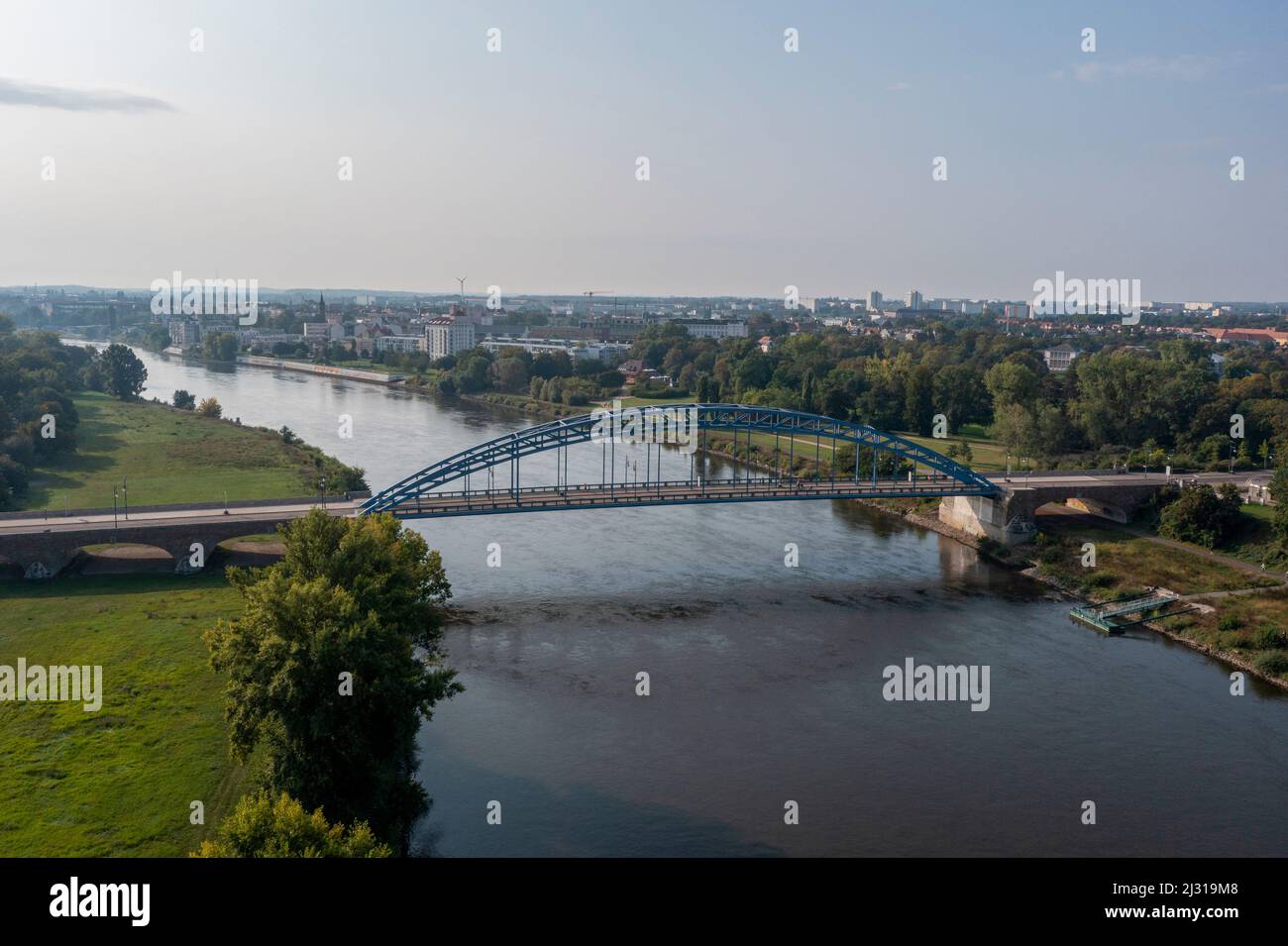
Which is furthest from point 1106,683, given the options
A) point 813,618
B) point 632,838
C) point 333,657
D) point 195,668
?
point 195,668

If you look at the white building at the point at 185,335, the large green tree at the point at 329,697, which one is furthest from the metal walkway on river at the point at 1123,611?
the white building at the point at 185,335

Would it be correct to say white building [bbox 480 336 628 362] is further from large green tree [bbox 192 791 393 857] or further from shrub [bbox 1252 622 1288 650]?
large green tree [bbox 192 791 393 857]

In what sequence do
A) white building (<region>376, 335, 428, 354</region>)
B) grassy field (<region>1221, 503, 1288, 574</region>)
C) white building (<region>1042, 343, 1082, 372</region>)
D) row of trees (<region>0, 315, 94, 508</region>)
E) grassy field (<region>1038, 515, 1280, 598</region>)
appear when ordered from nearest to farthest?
grassy field (<region>1038, 515, 1280, 598</region>) < grassy field (<region>1221, 503, 1288, 574</region>) < row of trees (<region>0, 315, 94, 508</region>) < white building (<region>1042, 343, 1082, 372</region>) < white building (<region>376, 335, 428, 354</region>)

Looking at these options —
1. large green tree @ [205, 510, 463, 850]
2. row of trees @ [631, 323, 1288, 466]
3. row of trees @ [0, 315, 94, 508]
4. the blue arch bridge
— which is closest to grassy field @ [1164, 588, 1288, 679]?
the blue arch bridge

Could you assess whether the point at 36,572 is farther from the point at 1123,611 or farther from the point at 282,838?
the point at 1123,611

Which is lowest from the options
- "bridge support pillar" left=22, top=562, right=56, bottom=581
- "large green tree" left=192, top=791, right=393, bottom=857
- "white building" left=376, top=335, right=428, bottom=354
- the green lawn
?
"large green tree" left=192, top=791, right=393, bottom=857

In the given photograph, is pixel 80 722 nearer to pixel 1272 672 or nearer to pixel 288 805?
pixel 288 805
